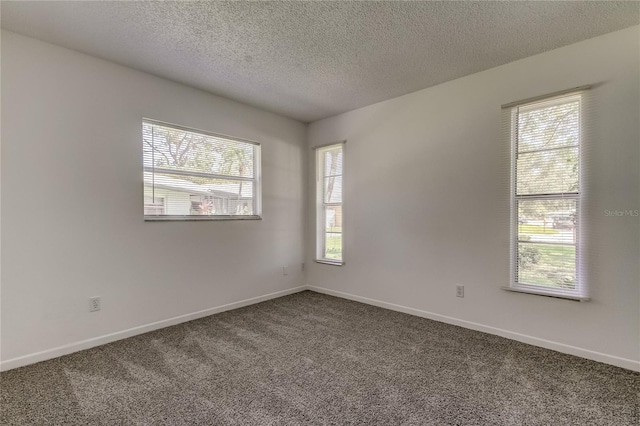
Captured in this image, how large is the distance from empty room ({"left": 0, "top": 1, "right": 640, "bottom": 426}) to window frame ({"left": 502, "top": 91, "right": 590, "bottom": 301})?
0.06ft

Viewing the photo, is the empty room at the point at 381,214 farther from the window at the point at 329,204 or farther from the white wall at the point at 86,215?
the window at the point at 329,204

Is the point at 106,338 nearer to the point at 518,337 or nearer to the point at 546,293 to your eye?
the point at 518,337

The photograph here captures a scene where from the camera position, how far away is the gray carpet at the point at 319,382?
5.63 ft

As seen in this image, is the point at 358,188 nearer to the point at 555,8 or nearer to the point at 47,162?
the point at 555,8

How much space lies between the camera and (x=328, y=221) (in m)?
4.42

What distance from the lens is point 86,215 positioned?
258 centimetres

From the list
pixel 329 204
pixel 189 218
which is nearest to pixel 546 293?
pixel 329 204

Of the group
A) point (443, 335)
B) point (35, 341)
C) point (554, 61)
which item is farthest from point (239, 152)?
point (554, 61)

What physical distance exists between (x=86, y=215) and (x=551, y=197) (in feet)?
13.2

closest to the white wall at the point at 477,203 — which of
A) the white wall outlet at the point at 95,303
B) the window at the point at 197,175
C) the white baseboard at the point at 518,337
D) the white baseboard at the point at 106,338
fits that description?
the white baseboard at the point at 518,337

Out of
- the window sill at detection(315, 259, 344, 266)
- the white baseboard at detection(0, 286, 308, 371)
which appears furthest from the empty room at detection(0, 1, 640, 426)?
the window sill at detection(315, 259, 344, 266)

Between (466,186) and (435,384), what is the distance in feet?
6.21

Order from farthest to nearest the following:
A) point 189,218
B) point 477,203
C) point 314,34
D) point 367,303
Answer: point 367,303, point 189,218, point 477,203, point 314,34

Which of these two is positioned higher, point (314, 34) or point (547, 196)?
point (314, 34)
